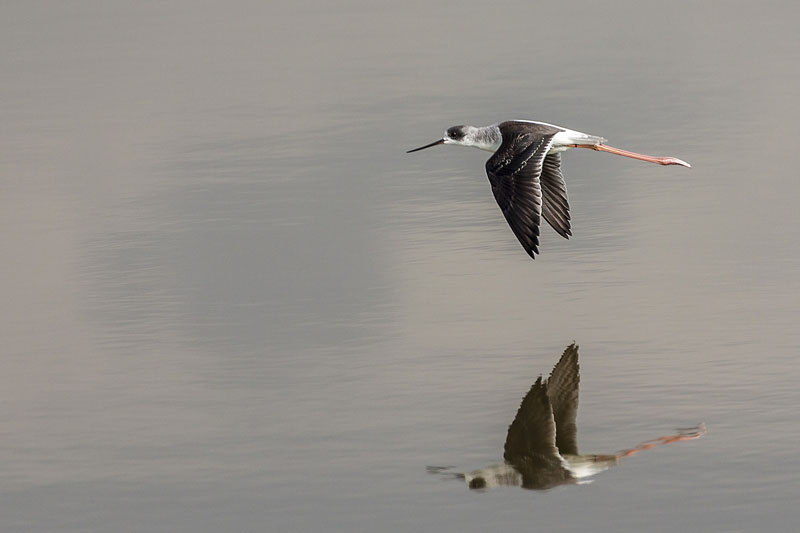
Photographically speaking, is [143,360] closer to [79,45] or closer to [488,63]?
[488,63]

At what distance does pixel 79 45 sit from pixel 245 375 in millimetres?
13734

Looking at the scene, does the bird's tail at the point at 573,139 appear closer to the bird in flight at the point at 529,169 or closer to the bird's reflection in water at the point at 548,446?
the bird in flight at the point at 529,169

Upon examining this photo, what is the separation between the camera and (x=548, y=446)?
23.4ft

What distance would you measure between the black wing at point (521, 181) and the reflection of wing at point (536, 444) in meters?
1.66

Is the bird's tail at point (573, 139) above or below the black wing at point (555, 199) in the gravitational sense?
above

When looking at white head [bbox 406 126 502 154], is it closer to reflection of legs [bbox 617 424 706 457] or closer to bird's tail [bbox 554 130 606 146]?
bird's tail [bbox 554 130 606 146]

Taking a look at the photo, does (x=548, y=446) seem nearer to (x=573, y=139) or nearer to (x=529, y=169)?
(x=529, y=169)

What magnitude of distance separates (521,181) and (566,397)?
2.49m

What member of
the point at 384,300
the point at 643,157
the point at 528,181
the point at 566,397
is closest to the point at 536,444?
the point at 566,397

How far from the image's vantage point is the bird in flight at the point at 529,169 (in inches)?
373

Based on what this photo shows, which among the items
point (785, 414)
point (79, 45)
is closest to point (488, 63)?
point (79, 45)

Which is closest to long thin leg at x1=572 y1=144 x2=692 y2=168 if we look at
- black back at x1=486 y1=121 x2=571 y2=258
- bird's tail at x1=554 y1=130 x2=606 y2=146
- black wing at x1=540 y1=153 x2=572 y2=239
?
bird's tail at x1=554 y1=130 x2=606 y2=146

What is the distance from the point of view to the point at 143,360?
8508 millimetres

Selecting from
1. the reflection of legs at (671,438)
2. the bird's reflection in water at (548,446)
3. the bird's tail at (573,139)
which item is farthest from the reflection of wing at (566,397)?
the bird's tail at (573,139)
